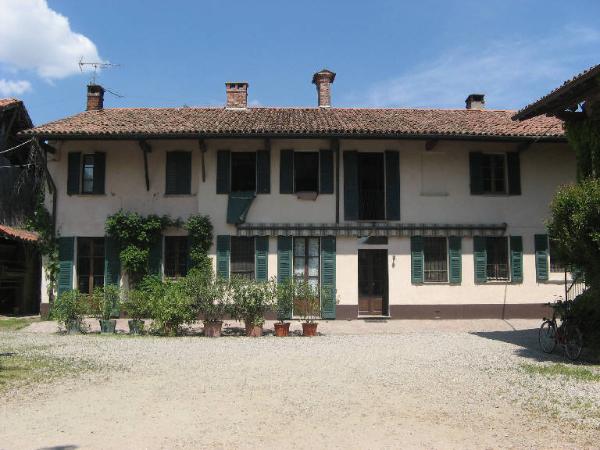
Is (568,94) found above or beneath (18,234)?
above

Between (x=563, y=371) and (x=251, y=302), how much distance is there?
6.73 m

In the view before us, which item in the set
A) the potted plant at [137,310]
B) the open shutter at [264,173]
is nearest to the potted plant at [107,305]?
the potted plant at [137,310]

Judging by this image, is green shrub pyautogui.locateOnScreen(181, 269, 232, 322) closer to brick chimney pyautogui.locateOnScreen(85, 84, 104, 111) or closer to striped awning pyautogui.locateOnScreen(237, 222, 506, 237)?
striped awning pyautogui.locateOnScreen(237, 222, 506, 237)

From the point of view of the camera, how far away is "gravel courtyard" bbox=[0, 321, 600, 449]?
5207 millimetres

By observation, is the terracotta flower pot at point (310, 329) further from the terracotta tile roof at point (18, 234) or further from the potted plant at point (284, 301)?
the terracotta tile roof at point (18, 234)

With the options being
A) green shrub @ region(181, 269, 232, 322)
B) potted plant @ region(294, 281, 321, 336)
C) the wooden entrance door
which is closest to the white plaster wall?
the wooden entrance door

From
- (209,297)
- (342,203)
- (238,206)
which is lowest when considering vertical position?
(209,297)

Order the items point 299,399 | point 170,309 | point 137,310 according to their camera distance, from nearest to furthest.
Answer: point 299,399 → point 170,309 → point 137,310

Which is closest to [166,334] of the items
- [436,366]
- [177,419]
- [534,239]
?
[436,366]

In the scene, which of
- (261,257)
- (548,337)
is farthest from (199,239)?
(548,337)

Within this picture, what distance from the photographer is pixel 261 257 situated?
16.0m

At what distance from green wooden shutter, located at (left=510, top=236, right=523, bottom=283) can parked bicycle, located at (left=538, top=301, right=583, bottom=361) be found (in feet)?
18.1

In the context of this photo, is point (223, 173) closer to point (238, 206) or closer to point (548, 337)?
point (238, 206)

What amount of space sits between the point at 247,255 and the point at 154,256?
2662mm
